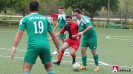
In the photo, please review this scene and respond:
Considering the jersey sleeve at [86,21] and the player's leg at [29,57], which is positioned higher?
the jersey sleeve at [86,21]

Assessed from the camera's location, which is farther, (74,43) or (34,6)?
(74,43)

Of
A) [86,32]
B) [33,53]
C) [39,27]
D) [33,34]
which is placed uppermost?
[39,27]

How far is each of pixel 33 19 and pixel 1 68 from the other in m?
4.20

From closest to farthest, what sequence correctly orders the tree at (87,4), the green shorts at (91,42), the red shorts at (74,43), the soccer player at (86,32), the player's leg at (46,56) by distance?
the player's leg at (46,56) → the soccer player at (86,32) → the green shorts at (91,42) → the red shorts at (74,43) → the tree at (87,4)

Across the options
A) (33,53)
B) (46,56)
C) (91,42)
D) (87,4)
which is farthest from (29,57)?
(87,4)

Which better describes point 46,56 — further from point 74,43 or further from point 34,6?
point 74,43

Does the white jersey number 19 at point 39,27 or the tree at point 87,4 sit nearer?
the white jersey number 19 at point 39,27

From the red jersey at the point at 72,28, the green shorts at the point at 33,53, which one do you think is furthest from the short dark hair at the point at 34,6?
the red jersey at the point at 72,28

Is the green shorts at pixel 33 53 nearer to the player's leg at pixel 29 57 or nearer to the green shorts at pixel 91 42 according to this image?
the player's leg at pixel 29 57

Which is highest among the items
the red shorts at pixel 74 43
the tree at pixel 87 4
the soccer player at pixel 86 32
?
the soccer player at pixel 86 32

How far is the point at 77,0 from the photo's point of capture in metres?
66.1

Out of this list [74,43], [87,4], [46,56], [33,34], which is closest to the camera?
[33,34]

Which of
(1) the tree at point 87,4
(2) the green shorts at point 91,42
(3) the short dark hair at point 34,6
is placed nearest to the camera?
(3) the short dark hair at point 34,6

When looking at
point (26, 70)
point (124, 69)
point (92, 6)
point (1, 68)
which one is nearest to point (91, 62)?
point (124, 69)
